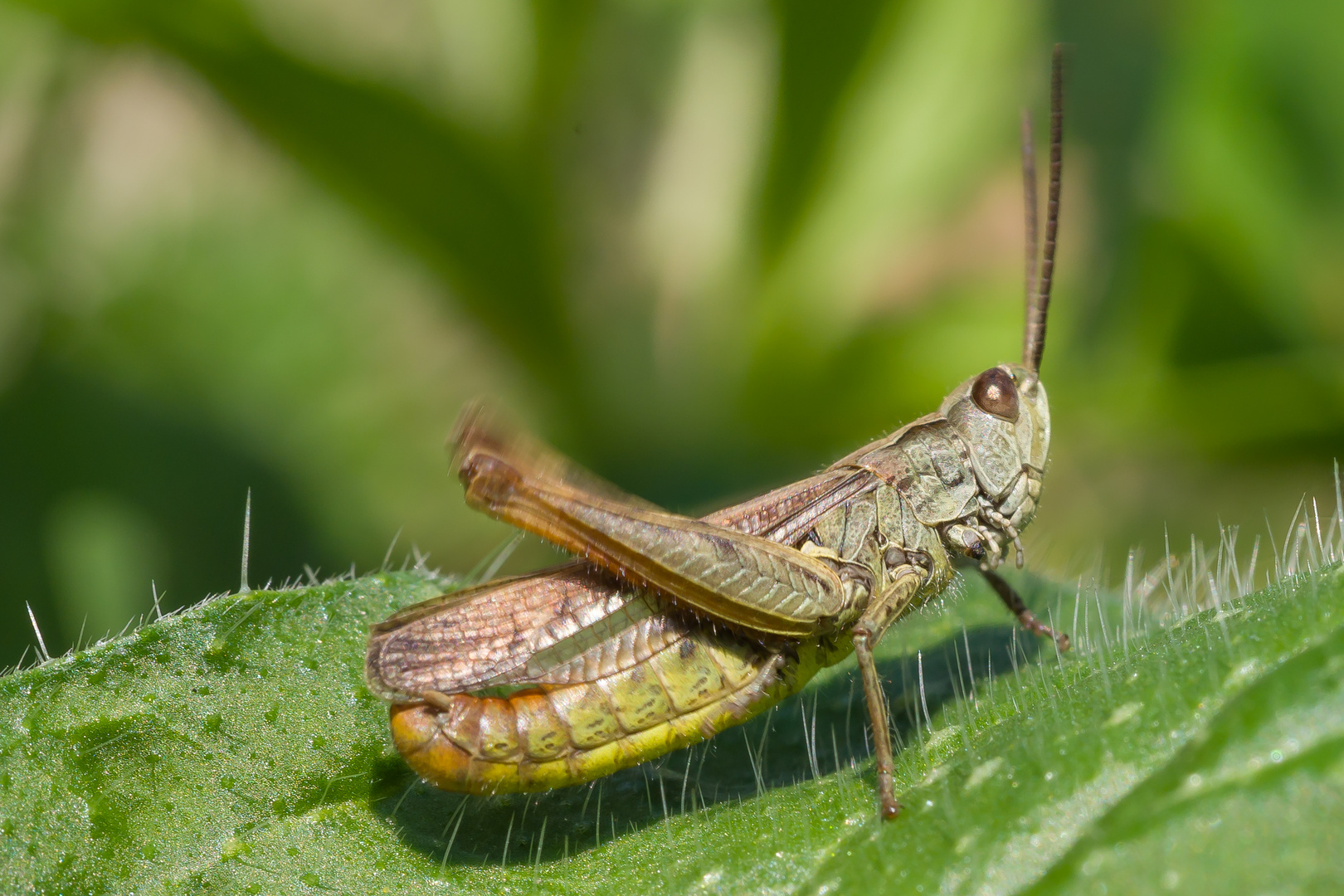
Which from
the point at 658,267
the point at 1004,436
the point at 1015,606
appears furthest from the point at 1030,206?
the point at 658,267

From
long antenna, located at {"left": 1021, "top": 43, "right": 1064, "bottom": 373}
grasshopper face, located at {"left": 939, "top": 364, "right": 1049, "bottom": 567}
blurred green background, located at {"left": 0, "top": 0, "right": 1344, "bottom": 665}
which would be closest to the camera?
grasshopper face, located at {"left": 939, "top": 364, "right": 1049, "bottom": 567}

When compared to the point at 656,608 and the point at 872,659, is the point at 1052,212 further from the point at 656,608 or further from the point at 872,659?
the point at 656,608

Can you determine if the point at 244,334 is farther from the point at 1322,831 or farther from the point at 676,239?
the point at 1322,831

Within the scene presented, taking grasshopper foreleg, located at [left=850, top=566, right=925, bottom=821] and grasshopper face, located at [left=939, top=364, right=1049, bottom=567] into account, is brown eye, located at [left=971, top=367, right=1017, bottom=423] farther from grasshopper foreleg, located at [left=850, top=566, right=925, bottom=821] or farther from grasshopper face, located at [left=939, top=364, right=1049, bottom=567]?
grasshopper foreleg, located at [left=850, top=566, right=925, bottom=821]

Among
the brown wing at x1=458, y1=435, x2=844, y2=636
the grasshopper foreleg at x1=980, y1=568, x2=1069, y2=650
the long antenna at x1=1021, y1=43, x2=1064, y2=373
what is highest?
the long antenna at x1=1021, y1=43, x2=1064, y2=373

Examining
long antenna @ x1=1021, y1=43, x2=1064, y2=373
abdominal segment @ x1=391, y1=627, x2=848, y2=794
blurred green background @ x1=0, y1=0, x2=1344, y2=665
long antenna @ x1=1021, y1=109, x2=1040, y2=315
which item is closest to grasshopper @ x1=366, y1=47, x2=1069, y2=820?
abdominal segment @ x1=391, y1=627, x2=848, y2=794

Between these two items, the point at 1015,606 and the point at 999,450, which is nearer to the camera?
the point at 999,450
